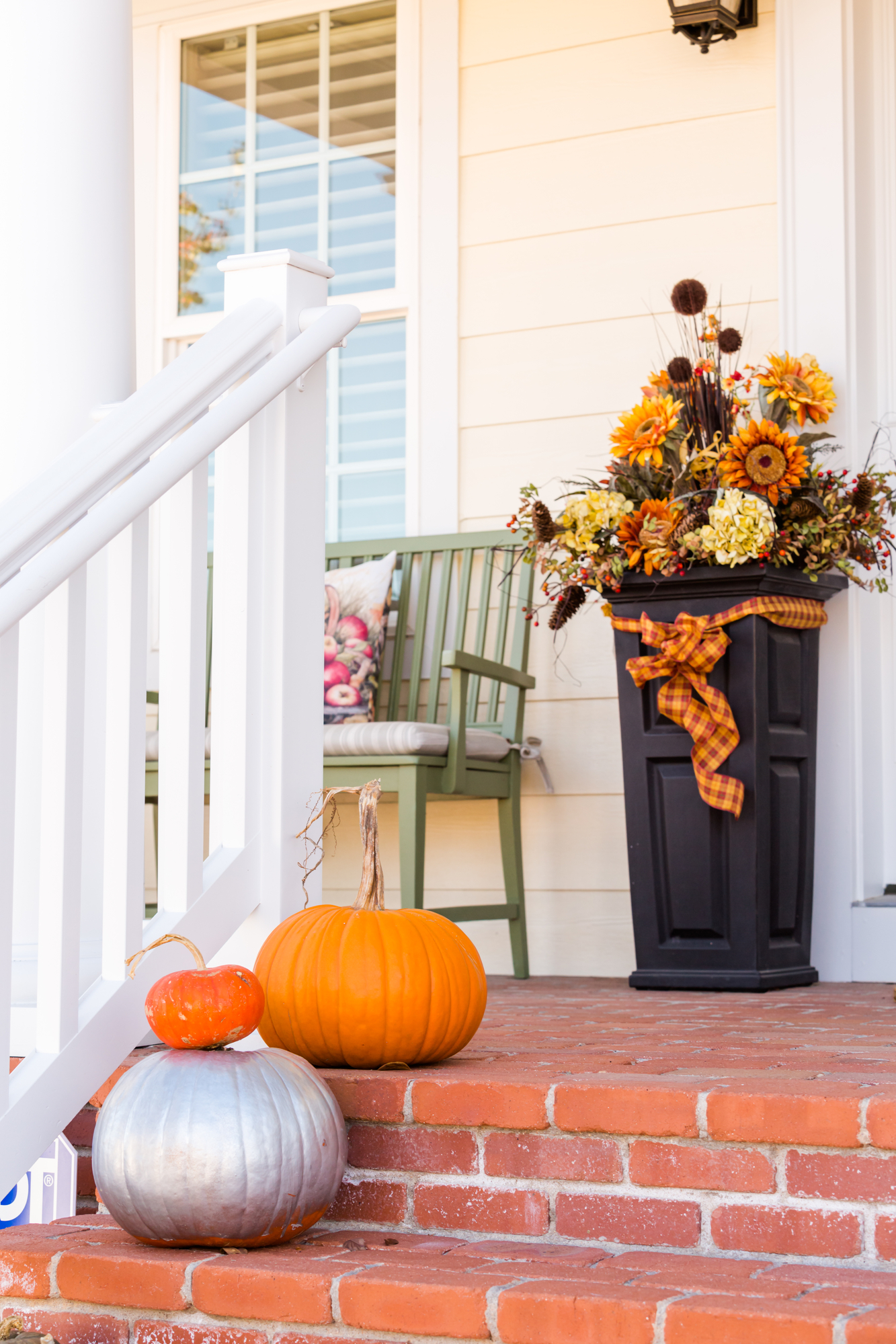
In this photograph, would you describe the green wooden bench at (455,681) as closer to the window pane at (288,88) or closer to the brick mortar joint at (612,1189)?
the window pane at (288,88)

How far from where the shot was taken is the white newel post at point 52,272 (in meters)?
1.96

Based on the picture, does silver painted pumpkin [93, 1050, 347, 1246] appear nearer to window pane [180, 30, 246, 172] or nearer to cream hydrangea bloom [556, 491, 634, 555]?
cream hydrangea bloom [556, 491, 634, 555]

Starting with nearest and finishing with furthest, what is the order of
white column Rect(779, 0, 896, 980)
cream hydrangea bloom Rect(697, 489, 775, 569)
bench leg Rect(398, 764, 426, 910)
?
cream hydrangea bloom Rect(697, 489, 775, 569), bench leg Rect(398, 764, 426, 910), white column Rect(779, 0, 896, 980)

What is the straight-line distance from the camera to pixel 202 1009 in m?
1.60

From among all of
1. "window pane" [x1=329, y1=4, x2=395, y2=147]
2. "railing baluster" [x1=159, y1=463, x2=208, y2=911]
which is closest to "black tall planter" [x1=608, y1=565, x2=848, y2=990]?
"railing baluster" [x1=159, y1=463, x2=208, y2=911]

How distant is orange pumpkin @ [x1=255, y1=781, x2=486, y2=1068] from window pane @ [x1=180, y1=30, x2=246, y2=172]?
291 cm

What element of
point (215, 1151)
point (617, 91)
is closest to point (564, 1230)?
point (215, 1151)

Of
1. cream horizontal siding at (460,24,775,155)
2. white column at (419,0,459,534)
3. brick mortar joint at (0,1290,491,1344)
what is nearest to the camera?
brick mortar joint at (0,1290,491,1344)

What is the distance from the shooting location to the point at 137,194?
4.19 metres

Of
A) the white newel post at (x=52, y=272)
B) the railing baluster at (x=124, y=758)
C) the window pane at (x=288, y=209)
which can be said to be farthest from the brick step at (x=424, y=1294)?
the window pane at (x=288, y=209)

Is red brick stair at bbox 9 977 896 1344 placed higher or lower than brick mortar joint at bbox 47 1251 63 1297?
higher

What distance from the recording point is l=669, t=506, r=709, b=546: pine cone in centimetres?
289

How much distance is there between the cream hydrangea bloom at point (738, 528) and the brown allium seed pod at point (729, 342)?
34 centimetres

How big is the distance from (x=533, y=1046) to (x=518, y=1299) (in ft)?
2.11
